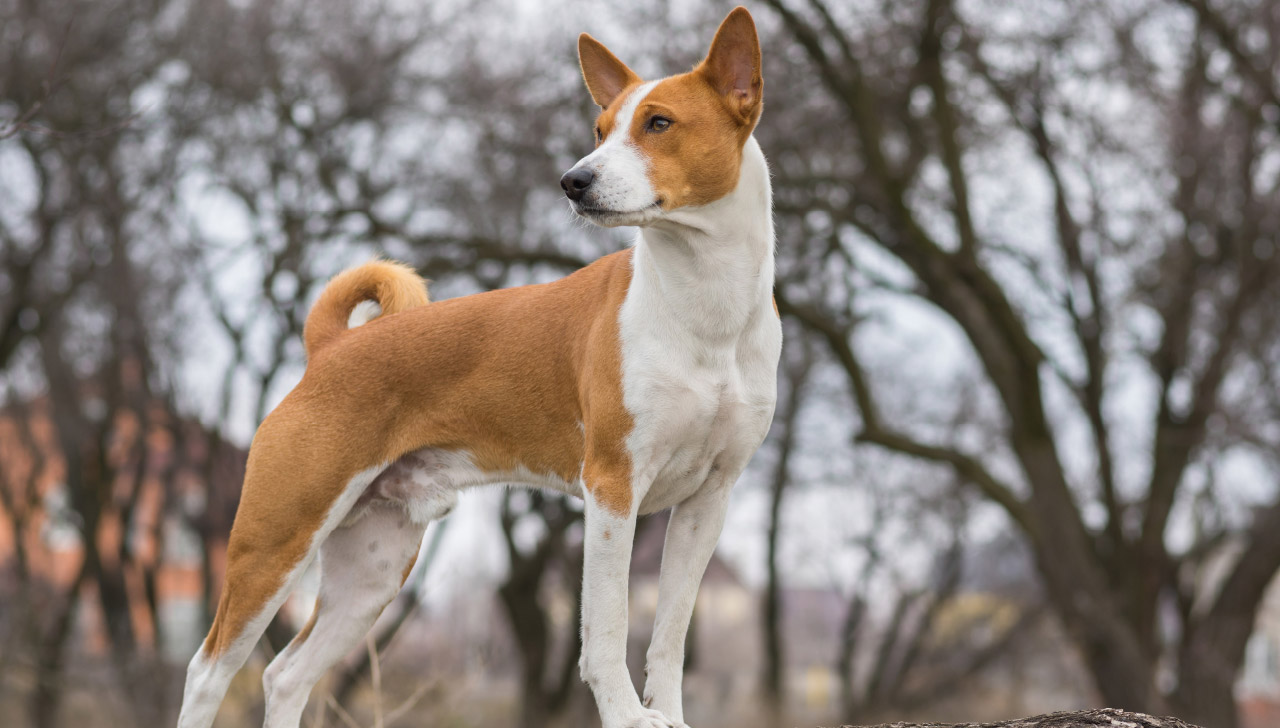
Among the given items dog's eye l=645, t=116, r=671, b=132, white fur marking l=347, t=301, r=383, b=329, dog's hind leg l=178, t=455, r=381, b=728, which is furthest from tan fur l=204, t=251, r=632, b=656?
dog's eye l=645, t=116, r=671, b=132

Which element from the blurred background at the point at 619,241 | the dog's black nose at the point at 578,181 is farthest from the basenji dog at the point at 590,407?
the blurred background at the point at 619,241

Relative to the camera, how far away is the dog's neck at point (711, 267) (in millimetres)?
3762

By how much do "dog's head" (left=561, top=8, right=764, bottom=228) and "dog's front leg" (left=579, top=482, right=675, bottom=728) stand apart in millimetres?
873

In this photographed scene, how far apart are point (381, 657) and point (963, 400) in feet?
61.2

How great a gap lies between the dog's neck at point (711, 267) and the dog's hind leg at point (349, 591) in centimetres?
135

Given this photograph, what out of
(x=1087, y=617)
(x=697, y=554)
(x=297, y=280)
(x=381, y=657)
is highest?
(x=697, y=554)

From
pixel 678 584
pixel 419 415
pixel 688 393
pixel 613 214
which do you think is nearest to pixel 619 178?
pixel 613 214

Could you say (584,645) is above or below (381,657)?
above

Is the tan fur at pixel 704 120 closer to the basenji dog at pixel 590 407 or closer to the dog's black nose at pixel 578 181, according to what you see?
the basenji dog at pixel 590 407

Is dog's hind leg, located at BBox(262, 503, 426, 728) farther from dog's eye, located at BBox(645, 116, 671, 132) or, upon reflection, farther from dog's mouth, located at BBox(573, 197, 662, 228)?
dog's eye, located at BBox(645, 116, 671, 132)

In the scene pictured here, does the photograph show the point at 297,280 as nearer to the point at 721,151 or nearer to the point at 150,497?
the point at 721,151

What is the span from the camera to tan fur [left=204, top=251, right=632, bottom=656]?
13.4 ft

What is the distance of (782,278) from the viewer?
14.2m

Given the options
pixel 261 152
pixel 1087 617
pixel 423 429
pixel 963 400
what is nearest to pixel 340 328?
pixel 423 429
